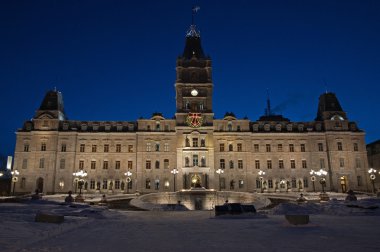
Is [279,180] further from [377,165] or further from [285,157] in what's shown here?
[377,165]

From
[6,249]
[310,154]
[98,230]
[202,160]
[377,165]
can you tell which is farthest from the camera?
[377,165]

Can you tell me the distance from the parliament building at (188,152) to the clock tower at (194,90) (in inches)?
8.0

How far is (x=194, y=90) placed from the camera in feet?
214

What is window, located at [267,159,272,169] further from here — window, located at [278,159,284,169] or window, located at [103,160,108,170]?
window, located at [103,160,108,170]

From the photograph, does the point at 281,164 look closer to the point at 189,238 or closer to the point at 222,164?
the point at 222,164

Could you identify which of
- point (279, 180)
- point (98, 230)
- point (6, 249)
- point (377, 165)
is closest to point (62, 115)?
point (279, 180)

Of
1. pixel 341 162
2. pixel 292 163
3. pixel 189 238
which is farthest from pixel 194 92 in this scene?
pixel 189 238

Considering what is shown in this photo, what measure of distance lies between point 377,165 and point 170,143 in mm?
48809

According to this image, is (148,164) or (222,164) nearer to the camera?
(148,164)

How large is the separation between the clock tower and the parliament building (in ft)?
0.67

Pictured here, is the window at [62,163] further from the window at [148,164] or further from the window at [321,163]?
the window at [321,163]

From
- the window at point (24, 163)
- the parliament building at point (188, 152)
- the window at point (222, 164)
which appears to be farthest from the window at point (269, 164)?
the window at point (24, 163)

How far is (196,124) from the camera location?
62.2 metres

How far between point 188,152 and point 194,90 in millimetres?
13208
